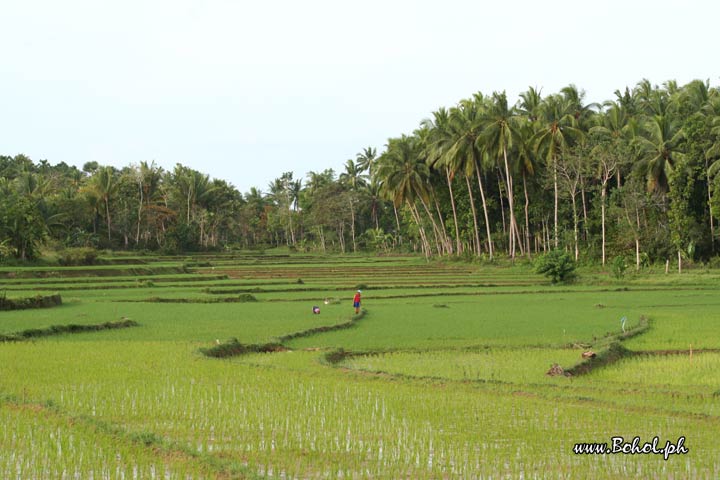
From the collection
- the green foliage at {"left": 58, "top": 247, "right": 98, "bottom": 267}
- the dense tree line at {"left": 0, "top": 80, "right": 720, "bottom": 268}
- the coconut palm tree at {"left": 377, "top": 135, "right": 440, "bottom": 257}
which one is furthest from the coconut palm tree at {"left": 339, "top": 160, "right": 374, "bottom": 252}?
the green foliage at {"left": 58, "top": 247, "right": 98, "bottom": 267}

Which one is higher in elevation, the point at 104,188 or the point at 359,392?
the point at 104,188

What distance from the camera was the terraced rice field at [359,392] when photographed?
6.53m

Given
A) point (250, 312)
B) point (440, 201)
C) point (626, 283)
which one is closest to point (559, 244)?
point (626, 283)

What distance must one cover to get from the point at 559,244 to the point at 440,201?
15.5m

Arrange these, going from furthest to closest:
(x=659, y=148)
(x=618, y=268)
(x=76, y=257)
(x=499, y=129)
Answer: (x=499, y=129), (x=76, y=257), (x=659, y=148), (x=618, y=268)

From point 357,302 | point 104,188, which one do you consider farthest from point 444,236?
point 357,302

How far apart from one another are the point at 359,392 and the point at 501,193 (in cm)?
4127

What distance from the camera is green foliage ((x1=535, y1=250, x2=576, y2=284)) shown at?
3155 cm

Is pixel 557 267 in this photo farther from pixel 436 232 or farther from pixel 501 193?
pixel 436 232

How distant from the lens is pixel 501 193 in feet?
163

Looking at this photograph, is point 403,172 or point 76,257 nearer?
point 76,257

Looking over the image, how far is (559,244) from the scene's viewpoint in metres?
41.4

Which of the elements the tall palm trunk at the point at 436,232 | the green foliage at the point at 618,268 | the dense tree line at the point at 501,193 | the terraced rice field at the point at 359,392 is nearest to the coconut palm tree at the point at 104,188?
the dense tree line at the point at 501,193

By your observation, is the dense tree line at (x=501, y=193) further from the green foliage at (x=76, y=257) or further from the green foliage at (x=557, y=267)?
the green foliage at (x=557, y=267)
